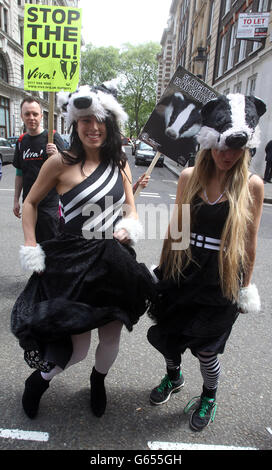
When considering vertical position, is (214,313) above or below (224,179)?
below

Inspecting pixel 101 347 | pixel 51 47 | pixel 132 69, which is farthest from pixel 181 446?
pixel 132 69

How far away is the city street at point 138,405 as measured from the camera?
1819mm

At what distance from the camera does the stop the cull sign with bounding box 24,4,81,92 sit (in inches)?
125

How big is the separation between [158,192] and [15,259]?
7.67 meters

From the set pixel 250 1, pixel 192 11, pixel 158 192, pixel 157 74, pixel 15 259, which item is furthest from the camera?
pixel 157 74

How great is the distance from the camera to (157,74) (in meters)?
57.4

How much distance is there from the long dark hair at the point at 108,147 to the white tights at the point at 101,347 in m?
0.96

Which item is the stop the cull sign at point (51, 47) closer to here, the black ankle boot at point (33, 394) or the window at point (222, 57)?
the black ankle boot at point (33, 394)

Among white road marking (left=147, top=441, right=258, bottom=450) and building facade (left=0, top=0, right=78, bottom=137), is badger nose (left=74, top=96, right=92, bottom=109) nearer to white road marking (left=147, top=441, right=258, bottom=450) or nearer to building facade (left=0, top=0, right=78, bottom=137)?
white road marking (left=147, top=441, right=258, bottom=450)

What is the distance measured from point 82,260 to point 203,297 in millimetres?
695

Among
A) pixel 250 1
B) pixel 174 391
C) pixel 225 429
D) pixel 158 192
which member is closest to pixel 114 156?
pixel 174 391

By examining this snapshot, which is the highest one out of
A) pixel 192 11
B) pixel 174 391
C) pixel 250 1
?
pixel 192 11

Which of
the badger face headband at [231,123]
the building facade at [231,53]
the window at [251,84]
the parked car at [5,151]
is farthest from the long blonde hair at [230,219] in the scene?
the window at [251,84]
